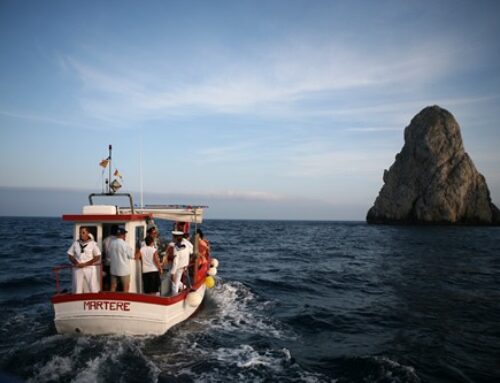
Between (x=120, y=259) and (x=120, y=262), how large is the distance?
0.09 m

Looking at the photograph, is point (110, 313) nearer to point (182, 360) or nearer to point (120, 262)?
point (120, 262)

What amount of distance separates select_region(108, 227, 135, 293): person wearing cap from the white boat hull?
696 mm

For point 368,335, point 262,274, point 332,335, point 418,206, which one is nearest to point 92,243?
point 332,335

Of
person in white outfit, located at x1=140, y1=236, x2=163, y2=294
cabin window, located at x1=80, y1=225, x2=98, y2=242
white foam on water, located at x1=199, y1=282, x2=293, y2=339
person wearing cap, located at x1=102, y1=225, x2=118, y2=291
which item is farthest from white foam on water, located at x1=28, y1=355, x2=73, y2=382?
white foam on water, located at x1=199, y1=282, x2=293, y2=339

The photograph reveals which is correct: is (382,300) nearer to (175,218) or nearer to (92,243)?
(175,218)

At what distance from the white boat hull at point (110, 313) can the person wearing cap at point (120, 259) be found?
2.28ft

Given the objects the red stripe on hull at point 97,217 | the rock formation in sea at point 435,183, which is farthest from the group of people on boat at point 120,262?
the rock formation in sea at point 435,183

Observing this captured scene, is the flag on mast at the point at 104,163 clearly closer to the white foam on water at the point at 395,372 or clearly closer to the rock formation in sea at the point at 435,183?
the white foam on water at the point at 395,372

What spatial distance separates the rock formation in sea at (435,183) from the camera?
300 feet

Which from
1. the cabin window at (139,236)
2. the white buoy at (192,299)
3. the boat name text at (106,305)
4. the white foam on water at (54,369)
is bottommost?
the white foam on water at (54,369)

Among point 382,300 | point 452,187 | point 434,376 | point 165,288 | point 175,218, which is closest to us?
point 434,376

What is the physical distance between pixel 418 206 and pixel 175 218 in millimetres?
94574

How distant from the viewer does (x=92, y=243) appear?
936 centimetres

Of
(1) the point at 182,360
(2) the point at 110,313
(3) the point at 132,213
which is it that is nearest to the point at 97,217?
(3) the point at 132,213
